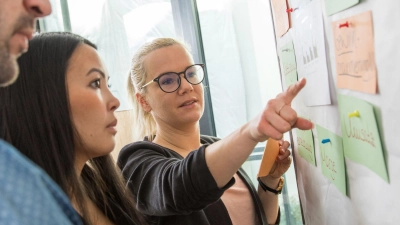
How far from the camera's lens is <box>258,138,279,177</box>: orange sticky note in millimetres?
971

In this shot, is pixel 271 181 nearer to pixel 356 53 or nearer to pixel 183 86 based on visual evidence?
pixel 183 86

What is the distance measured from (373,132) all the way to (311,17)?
271 mm

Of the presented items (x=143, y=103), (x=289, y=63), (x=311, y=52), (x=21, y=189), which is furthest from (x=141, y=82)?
(x=21, y=189)

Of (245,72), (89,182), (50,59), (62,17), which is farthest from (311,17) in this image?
(62,17)

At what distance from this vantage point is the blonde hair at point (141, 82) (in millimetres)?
1041

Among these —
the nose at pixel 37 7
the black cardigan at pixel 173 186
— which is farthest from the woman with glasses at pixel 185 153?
the nose at pixel 37 7

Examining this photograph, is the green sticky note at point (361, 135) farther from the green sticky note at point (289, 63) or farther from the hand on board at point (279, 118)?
the green sticky note at point (289, 63)

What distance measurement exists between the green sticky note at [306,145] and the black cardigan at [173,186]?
0.64ft

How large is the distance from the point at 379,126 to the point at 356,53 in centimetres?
10

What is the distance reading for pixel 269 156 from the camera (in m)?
0.97

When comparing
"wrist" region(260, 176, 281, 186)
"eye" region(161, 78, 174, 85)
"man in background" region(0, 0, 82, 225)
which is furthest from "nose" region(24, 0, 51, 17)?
"wrist" region(260, 176, 281, 186)

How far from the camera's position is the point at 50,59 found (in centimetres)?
72

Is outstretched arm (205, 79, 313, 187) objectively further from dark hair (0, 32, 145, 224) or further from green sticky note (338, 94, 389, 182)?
dark hair (0, 32, 145, 224)

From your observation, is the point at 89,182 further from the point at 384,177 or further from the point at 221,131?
the point at 221,131
